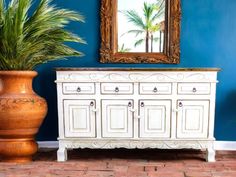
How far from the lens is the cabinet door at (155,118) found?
2.41 m

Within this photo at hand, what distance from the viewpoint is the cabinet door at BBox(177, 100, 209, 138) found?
7.84 feet

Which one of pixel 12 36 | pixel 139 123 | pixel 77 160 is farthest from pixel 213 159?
pixel 12 36

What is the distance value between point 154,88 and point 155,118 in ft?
0.85

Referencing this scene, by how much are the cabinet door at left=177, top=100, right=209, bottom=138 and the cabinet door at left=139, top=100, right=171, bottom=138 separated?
103 mm

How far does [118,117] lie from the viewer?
2424 millimetres

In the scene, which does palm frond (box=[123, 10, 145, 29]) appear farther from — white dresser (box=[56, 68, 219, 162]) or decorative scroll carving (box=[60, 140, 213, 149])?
decorative scroll carving (box=[60, 140, 213, 149])

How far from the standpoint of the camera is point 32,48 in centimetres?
238

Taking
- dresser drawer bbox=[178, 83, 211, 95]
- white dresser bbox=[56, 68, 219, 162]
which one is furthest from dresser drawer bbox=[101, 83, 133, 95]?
dresser drawer bbox=[178, 83, 211, 95]

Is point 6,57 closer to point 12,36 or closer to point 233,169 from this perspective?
point 12,36

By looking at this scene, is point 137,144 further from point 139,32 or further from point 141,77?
point 139,32

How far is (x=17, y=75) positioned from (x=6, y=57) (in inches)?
6.9

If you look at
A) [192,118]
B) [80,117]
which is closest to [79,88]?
[80,117]

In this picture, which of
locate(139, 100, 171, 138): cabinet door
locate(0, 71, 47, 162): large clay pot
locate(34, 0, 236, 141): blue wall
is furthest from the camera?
locate(34, 0, 236, 141): blue wall

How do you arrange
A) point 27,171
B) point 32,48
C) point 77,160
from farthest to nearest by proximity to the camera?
point 77,160 → point 32,48 → point 27,171
